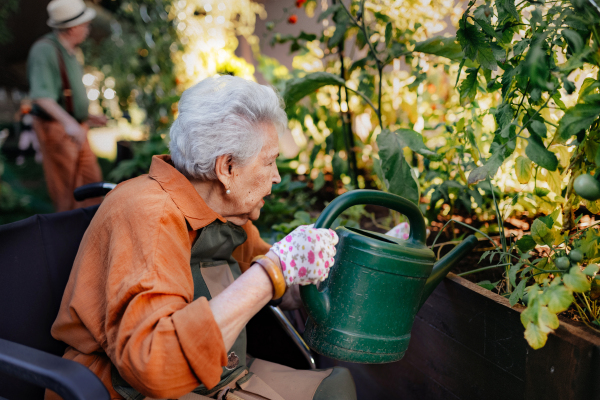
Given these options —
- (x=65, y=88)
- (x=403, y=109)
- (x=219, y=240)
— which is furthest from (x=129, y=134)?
(x=219, y=240)

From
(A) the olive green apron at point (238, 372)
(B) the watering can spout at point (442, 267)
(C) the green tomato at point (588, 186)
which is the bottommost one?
(A) the olive green apron at point (238, 372)

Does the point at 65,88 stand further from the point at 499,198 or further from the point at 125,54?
the point at 499,198

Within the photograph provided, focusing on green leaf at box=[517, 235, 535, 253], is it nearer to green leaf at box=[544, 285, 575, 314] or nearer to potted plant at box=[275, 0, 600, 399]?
potted plant at box=[275, 0, 600, 399]

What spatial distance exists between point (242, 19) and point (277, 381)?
13.8 feet

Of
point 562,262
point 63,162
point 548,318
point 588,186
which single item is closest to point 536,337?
point 548,318

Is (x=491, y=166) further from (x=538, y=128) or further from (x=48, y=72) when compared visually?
(x=48, y=72)

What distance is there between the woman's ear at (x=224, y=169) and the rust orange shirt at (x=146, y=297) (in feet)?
0.26

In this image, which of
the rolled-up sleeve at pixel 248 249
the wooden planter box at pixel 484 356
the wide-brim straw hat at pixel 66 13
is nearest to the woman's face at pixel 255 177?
the rolled-up sleeve at pixel 248 249

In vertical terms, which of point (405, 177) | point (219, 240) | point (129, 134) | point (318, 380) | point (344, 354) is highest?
point (405, 177)

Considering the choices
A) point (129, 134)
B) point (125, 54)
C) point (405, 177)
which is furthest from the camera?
point (129, 134)

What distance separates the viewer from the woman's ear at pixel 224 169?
104cm

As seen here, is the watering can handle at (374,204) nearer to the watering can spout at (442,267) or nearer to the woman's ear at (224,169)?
the watering can spout at (442,267)

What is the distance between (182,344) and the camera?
30.3 inches

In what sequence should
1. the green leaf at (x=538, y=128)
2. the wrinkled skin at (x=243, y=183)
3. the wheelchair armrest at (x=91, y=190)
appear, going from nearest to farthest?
the green leaf at (x=538, y=128) < the wrinkled skin at (x=243, y=183) < the wheelchair armrest at (x=91, y=190)
